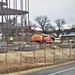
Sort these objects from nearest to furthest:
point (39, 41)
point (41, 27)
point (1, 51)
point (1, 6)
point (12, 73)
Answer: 1. point (12, 73)
2. point (1, 51)
3. point (1, 6)
4. point (39, 41)
5. point (41, 27)

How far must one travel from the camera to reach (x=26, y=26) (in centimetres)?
4216

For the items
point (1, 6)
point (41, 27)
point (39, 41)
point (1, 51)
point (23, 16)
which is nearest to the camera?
point (1, 51)

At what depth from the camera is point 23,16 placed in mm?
40875

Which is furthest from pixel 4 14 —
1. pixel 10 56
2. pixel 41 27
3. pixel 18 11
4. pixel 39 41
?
pixel 41 27

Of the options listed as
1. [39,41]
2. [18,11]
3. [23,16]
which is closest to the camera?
[18,11]

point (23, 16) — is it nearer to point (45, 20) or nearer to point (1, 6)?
point (1, 6)

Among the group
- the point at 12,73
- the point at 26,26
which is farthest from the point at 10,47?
the point at 12,73

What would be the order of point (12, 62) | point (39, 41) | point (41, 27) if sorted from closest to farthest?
point (12, 62) < point (39, 41) < point (41, 27)

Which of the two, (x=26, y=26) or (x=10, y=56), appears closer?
(x=10, y=56)

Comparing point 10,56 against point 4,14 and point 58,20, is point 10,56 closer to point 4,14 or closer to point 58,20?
point 4,14

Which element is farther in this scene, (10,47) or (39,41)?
(39,41)

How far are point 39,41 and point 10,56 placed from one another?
81.3ft

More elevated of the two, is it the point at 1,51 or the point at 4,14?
the point at 4,14

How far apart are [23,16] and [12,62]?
50.5ft
